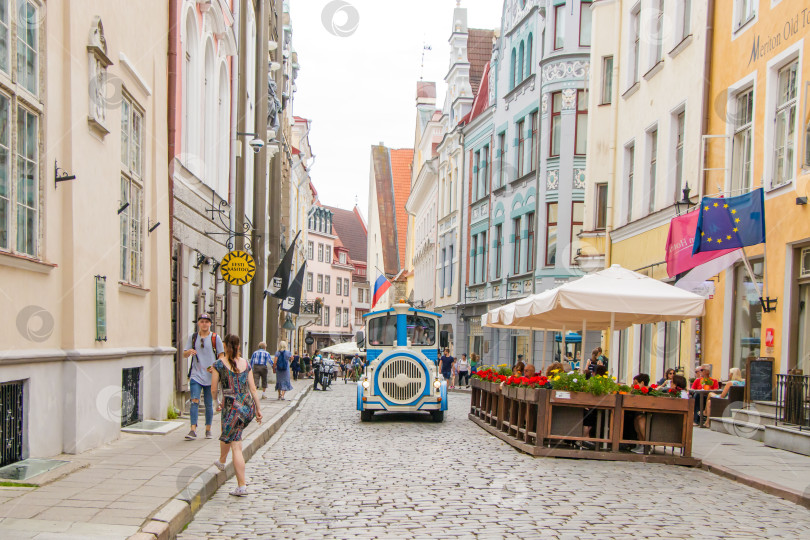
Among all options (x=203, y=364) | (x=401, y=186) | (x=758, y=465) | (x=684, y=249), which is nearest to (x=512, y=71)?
(x=684, y=249)

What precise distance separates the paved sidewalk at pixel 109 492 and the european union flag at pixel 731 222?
8.51 metres

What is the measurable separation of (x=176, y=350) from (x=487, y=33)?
37.9 m

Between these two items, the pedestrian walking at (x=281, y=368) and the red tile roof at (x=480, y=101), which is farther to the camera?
the red tile roof at (x=480, y=101)

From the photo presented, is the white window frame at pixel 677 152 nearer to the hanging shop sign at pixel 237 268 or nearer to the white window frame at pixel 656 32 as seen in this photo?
the white window frame at pixel 656 32

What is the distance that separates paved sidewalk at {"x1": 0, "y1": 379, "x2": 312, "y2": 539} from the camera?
6.00 meters

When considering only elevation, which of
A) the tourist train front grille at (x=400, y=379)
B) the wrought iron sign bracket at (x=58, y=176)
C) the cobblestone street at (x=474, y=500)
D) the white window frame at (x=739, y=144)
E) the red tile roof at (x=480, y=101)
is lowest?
the cobblestone street at (x=474, y=500)

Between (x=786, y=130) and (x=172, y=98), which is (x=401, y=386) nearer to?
(x=172, y=98)

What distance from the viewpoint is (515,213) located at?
33594 millimetres

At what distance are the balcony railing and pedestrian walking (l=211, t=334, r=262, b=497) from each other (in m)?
7.64

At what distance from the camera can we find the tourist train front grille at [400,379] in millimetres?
16672

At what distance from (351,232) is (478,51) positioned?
52997 mm

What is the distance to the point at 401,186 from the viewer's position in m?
81.0

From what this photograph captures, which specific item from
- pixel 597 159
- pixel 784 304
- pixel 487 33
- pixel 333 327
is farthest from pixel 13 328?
pixel 333 327

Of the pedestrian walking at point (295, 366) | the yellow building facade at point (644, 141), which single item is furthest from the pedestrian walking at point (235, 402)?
the pedestrian walking at point (295, 366)
